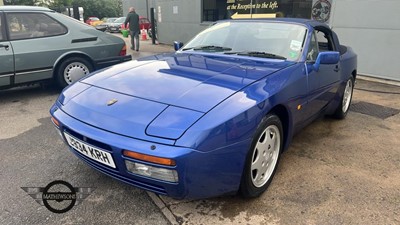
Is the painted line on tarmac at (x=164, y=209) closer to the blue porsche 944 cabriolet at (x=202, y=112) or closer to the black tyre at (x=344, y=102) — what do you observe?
the blue porsche 944 cabriolet at (x=202, y=112)

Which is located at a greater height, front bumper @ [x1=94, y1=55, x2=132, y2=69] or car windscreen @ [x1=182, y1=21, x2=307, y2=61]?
car windscreen @ [x1=182, y1=21, x2=307, y2=61]

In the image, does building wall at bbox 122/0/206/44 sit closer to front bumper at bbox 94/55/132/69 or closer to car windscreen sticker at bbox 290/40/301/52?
front bumper at bbox 94/55/132/69

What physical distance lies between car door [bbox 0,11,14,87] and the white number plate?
327 cm

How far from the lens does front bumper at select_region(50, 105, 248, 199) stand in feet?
6.32

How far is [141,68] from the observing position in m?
3.00

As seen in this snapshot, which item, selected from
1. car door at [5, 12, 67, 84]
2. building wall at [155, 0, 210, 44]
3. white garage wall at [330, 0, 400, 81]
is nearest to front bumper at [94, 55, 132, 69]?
car door at [5, 12, 67, 84]

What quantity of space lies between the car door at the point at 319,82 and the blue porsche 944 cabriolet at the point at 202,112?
13mm

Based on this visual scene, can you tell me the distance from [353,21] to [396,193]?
18.4ft

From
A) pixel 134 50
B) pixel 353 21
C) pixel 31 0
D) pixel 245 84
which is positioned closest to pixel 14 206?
pixel 245 84

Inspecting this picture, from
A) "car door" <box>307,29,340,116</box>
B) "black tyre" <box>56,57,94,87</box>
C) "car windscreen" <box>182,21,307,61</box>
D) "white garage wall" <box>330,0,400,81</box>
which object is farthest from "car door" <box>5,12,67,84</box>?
"white garage wall" <box>330,0,400,81</box>

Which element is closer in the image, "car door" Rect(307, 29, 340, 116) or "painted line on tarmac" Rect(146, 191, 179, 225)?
"painted line on tarmac" Rect(146, 191, 179, 225)

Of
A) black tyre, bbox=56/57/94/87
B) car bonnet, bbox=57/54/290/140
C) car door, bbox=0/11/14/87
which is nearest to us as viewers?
car bonnet, bbox=57/54/290/140

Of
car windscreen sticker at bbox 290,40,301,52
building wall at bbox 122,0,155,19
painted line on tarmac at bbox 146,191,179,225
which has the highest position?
building wall at bbox 122,0,155,19
